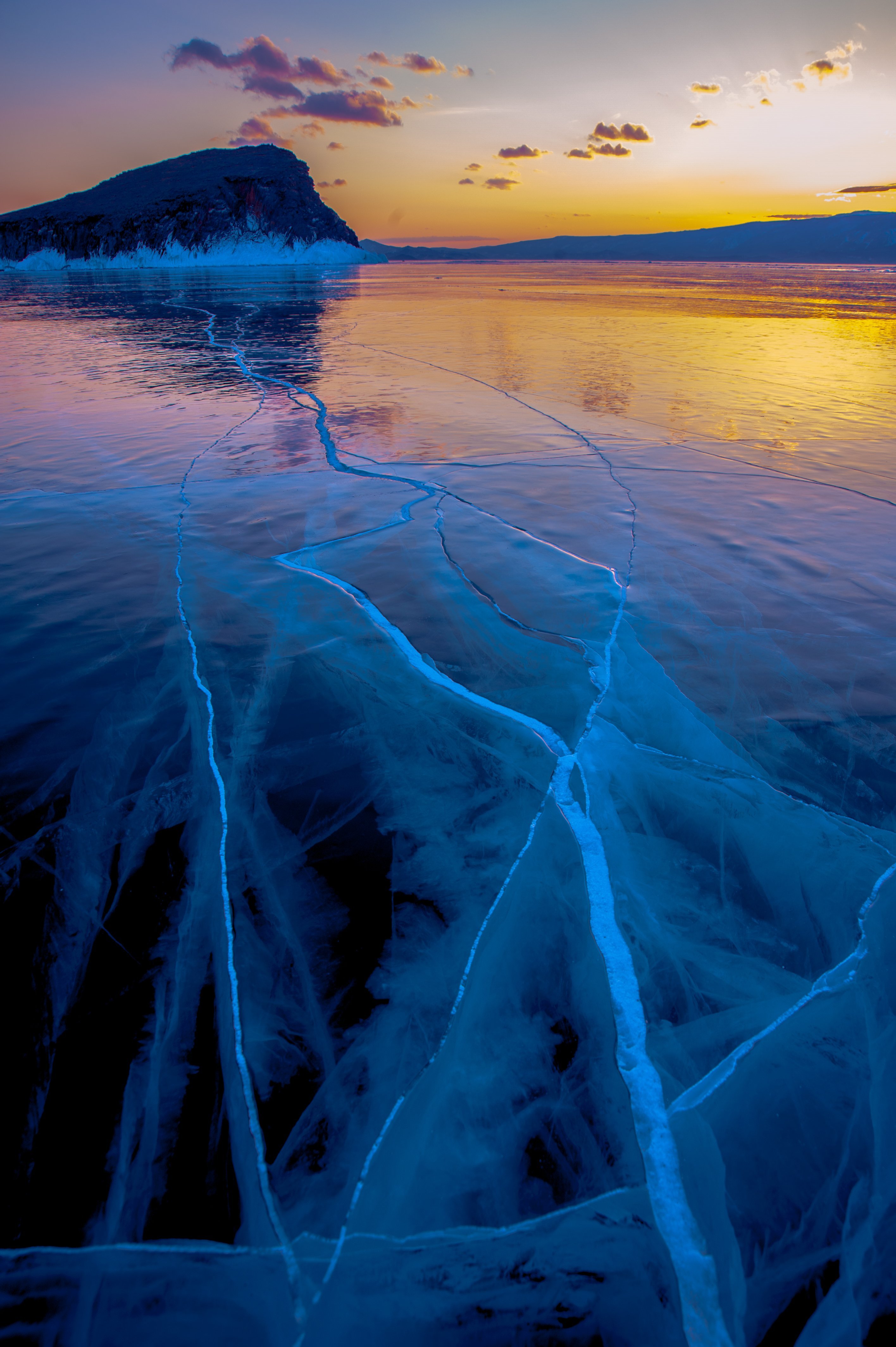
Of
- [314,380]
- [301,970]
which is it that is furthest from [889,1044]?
[314,380]

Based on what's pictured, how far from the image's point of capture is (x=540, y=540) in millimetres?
4324

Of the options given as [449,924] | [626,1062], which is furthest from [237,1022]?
[626,1062]

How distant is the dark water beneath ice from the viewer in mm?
1202

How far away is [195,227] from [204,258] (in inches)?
158

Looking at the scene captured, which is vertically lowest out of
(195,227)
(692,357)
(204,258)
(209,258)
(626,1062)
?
(626,1062)

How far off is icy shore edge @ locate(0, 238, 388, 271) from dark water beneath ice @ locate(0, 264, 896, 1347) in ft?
339

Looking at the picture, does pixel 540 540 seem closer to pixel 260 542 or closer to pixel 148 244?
pixel 260 542

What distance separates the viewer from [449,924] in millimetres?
1800

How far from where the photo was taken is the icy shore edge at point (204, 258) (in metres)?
93.0

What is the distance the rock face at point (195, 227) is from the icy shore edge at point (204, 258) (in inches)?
5.6

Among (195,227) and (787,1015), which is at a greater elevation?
(195,227)

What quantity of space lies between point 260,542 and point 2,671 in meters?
1.77

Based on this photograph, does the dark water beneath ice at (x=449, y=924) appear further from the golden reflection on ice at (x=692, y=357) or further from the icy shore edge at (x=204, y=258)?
the icy shore edge at (x=204, y=258)

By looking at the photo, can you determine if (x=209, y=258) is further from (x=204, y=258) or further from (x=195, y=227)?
(x=195, y=227)
